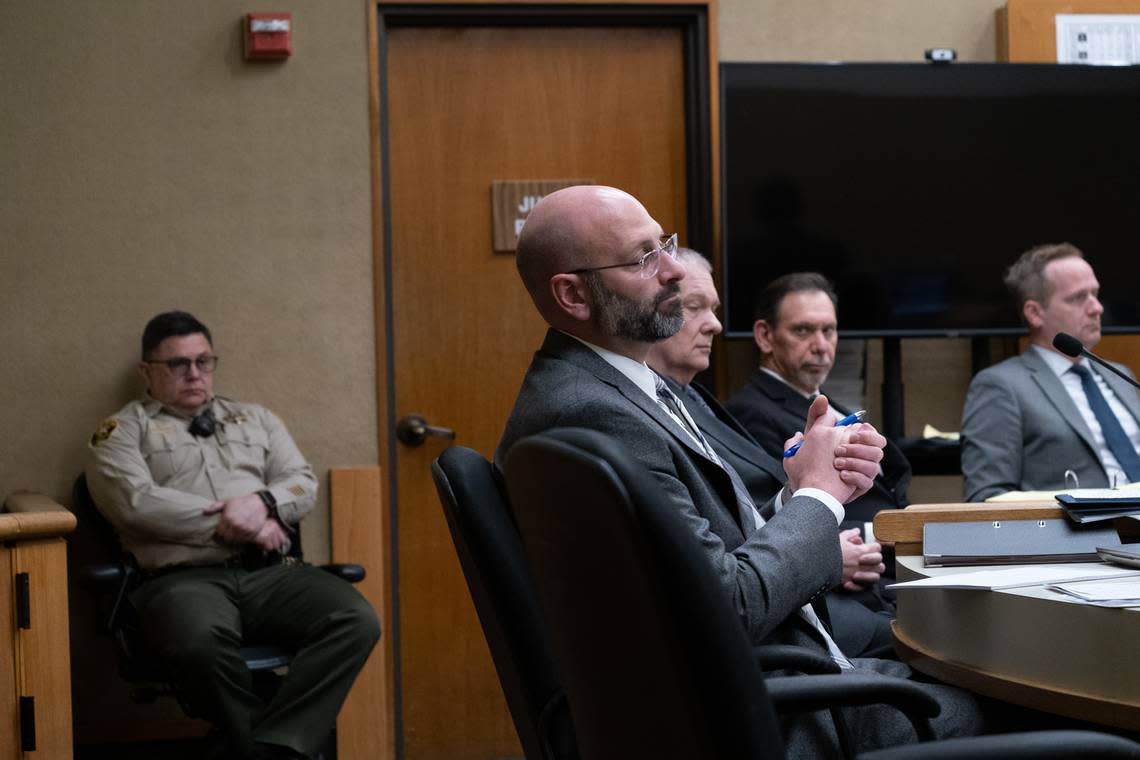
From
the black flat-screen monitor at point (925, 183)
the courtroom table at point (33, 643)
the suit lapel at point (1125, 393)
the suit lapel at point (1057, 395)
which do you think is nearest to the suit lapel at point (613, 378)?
the courtroom table at point (33, 643)

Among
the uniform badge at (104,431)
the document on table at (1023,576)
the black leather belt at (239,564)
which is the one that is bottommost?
the black leather belt at (239,564)

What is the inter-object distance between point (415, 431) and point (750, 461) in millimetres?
1454

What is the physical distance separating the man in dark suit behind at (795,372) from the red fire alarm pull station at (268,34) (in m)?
1.67

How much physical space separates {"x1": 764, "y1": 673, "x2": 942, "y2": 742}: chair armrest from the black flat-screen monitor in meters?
2.59

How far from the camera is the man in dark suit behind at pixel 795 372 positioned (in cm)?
345

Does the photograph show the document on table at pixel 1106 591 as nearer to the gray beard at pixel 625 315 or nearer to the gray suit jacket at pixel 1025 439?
the gray beard at pixel 625 315

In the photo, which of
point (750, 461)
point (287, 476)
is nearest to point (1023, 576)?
point (750, 461)

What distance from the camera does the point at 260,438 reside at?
3.85 meters

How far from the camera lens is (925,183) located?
408 centimetres

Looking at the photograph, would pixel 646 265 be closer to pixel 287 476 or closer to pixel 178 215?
pixel 287 476

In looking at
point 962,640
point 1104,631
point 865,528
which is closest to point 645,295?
point 962,640

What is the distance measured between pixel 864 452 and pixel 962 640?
1.10ft

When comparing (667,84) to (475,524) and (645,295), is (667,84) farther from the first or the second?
(475,524)

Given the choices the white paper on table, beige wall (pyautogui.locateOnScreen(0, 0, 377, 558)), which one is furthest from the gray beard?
the white paper on table
